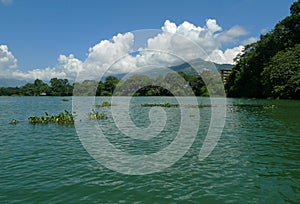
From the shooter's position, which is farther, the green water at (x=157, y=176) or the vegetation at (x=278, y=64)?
the vegetation at (x=278, y=64)

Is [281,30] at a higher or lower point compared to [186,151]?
higher

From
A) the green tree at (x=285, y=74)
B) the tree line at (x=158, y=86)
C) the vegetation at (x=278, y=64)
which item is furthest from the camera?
the tree line at (x=158, y=86)

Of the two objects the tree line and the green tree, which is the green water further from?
the tree line

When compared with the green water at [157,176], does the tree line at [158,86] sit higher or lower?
higher

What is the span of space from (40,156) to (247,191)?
10410 mm

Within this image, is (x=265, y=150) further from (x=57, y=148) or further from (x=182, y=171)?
(x=57, y=148)

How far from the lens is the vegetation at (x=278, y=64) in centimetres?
7075

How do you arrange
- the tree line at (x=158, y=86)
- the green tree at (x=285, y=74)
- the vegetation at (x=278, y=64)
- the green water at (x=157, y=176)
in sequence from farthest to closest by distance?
the tree line at (x=158, y=86) → the vegetation at (x=278, y=64) → the green tree at (x=285, y=74) → the green water at (x=157, y=176)

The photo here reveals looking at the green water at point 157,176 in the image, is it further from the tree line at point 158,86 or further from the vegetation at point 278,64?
the tree line at point 158,86

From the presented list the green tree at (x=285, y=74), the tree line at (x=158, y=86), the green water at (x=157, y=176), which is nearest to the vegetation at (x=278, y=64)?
the green tree at (x=285, y=74)

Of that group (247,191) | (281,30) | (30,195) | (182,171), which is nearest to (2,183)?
(30,195)

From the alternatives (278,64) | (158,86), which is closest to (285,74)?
(278,64)

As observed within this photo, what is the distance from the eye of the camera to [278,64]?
7362 cm

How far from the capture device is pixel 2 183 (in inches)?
397
